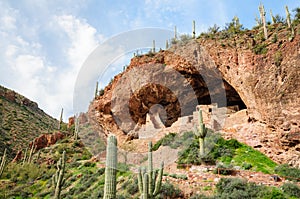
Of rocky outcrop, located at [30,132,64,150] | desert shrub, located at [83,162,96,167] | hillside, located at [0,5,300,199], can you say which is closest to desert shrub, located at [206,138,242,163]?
hillside, located at [0,5,300,199]

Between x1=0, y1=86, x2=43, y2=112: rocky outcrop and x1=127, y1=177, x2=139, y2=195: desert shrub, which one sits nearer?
x1=127, y1=177, x2=139, y2=195: desert shrub

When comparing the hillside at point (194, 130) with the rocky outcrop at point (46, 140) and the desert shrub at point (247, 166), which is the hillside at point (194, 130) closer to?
the desert shrub at point (247, 166)

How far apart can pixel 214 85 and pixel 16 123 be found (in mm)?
33810

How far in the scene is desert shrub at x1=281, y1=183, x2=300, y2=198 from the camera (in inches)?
412

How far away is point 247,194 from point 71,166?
18155 mm

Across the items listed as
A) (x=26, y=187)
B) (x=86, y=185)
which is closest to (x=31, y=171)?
(x=26, y=187)

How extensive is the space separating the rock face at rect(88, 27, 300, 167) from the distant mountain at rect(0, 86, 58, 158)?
14.8 metres

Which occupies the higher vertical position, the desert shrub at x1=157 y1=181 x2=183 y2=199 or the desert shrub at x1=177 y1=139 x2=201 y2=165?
the desert shrub at x1=177 y1=139 x2=201 y2=165

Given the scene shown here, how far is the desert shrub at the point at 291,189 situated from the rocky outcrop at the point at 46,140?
30443 mm

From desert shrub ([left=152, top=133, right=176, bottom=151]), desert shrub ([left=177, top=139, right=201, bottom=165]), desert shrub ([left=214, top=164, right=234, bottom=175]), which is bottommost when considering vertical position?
desert shrub ([left=214, top=164, right=234, bottom=175])

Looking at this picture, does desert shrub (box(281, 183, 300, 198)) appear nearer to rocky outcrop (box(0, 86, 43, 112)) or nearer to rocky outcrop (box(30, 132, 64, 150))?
rocky outcrop (box(30, 132, 64, 150))

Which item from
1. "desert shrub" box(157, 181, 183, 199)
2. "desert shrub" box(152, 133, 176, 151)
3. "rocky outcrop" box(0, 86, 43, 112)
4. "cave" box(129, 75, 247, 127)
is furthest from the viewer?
"rocky outcrop" box(0, 86, 43, 112)

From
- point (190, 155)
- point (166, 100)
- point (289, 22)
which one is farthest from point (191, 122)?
point (289, 22)

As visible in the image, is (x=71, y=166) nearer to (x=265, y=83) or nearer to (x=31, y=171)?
(x=31, y=171)
